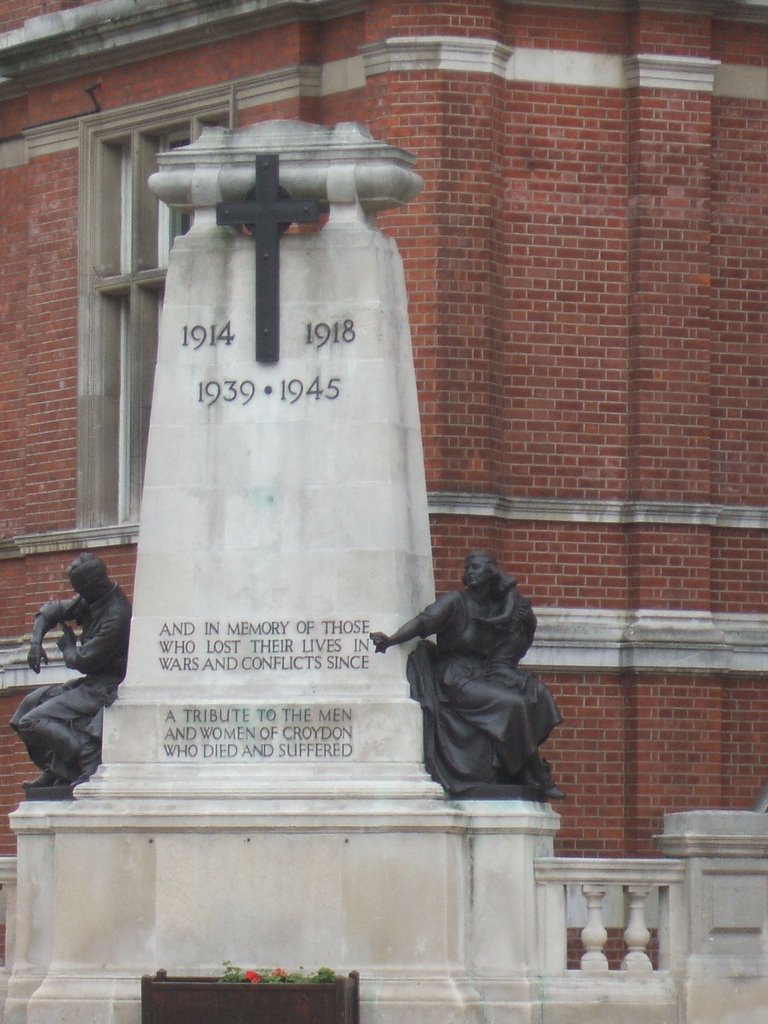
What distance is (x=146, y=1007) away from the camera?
758 inches

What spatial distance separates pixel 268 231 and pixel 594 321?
600 centimetres

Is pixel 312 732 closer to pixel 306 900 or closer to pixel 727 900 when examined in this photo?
pixel 306 900

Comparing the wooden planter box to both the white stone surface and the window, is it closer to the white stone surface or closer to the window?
the white stone surface

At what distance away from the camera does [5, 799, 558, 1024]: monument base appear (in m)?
19.8

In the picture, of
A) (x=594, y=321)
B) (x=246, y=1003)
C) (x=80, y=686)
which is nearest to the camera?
(x=246, y=1003)

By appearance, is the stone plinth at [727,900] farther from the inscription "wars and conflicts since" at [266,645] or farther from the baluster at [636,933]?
the inscription "wars and conflicts since" at [266,645]

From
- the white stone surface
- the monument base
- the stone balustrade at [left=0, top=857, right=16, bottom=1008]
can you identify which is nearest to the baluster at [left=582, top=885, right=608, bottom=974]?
the monument base

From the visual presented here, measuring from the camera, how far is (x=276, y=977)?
63.5 feet

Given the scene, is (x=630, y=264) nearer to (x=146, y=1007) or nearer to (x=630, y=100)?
(x=630, y=100)

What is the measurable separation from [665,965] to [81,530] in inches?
364

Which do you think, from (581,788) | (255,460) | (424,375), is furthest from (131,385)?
(255,460)

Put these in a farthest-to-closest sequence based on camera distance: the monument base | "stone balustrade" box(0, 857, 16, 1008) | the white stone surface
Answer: "stone balustrade" box(0, 857, 16, 1008) → the white stone surface → the monument base

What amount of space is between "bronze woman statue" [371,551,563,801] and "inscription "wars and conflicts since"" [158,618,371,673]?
0.71ft

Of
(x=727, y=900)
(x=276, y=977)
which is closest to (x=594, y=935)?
(x=727, y=900)
